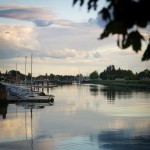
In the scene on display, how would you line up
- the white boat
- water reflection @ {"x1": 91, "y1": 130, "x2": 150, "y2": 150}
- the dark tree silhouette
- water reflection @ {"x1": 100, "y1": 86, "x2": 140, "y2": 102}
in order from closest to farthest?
the dark tree silhouette → water reflection @ {"x1": 91, "y1": 130, "x2": 150, "y2": 150} → the white boat → water reflection @ {"x1": 100, "y1": 86, "x2": 140, "y2": 102}

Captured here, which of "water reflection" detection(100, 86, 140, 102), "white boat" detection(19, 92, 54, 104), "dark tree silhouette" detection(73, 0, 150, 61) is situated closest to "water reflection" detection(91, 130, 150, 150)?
"dark tree silhouette" detection(73, 0, 150, 61)

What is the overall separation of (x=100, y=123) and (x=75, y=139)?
1087 cm

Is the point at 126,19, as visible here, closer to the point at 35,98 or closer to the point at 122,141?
the point at 122,141

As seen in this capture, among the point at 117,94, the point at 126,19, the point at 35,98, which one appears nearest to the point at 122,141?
the point at 126,19

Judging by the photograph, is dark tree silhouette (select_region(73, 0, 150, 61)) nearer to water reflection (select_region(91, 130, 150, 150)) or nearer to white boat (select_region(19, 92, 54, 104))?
water reflection (select_region(91, 130, 150, 150))

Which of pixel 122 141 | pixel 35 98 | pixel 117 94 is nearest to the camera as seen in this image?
pixel 122 141

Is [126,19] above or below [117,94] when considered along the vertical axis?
above

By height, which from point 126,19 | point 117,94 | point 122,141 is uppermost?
point 126,19

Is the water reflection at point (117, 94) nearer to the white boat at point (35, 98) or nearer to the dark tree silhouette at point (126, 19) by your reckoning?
the white boat at point (35, 98)

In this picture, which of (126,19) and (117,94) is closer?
(126,19)

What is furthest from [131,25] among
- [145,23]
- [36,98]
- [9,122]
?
[36,98]

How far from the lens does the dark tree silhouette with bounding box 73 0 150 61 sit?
3.42 m

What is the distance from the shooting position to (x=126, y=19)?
11.3ft

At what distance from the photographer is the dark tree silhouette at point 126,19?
3.42 m
